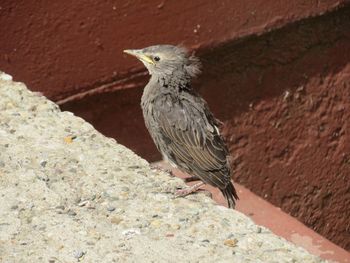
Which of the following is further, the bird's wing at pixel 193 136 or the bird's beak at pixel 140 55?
the bird's beak at pixel 140 55

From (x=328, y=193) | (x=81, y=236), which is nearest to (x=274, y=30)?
(x=328, y=193)

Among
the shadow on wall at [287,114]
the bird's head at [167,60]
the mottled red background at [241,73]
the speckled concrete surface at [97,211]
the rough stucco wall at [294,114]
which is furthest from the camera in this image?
the rough stucco wall at [294,114]

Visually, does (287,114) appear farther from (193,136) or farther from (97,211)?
(97,211)

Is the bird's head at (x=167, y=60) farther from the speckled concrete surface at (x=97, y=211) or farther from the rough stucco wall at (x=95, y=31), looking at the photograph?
the speckled concrete surface at (x=97, y=211)

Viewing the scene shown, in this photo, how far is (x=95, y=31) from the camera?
6.14 meters

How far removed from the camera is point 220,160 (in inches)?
216

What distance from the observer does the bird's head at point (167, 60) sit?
573cm

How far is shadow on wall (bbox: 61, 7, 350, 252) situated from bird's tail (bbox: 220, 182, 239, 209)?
3.92 ft

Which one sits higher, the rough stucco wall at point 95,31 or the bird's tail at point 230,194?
the rough stucco wall at point 95,31

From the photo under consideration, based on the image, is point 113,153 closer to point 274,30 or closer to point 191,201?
point 191,201

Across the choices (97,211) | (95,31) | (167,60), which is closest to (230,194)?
(167,60)

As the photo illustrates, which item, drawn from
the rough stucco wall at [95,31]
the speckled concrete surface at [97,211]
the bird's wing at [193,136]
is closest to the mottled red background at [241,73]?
the rough stucco wall at [95,31]

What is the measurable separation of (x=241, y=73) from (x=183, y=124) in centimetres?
137

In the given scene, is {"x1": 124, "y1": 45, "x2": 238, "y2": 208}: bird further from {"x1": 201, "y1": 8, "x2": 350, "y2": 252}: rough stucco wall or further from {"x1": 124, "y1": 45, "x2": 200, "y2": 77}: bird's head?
{"x1": 201, "y1": 8, "x2": 350, "y2": 252}: rough stucco wall
